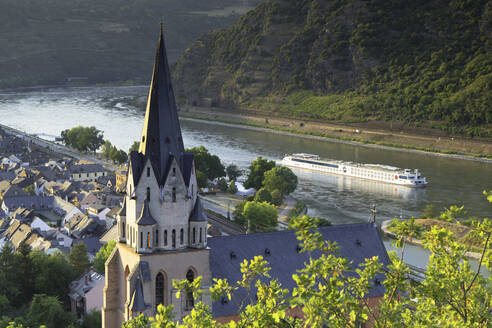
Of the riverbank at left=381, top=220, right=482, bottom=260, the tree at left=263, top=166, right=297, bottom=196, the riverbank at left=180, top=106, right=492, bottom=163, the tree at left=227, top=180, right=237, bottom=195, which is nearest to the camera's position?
the riverbank at left=381, top=220, right=482, bottom=260

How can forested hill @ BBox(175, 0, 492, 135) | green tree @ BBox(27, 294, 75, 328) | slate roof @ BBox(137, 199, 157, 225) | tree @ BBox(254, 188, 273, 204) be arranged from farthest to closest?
forested hill @ BBox(175, 0, 492, 135) → tree @ BBox(254, 188, 273, 204) → green tree @ BBox(27, 294, 75, 328) → slate roof @ BBox(137, 199, 157, 225)

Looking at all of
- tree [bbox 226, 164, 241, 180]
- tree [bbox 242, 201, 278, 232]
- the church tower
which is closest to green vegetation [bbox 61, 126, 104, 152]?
tree [bbox 226, 164, 241, 180]

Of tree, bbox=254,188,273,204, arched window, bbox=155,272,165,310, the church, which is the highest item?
the church

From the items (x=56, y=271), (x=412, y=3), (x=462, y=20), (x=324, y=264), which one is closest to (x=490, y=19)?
(x=462, y=20)

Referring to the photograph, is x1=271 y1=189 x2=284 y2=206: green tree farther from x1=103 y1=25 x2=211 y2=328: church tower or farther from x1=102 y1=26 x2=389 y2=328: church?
x1=103 y1=25 x2=211 y2=328: church tower

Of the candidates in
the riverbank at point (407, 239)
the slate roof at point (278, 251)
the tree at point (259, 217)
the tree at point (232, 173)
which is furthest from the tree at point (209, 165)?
the slate roof at point (278, 251)

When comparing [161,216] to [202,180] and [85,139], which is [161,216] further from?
[85,139]

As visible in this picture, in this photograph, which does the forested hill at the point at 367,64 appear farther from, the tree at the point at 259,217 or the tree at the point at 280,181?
the tree at the point at 259,217
